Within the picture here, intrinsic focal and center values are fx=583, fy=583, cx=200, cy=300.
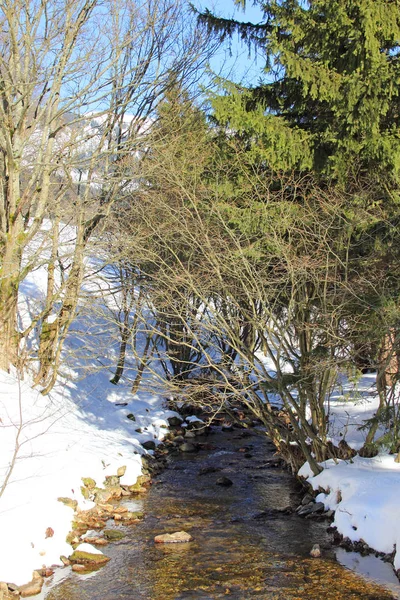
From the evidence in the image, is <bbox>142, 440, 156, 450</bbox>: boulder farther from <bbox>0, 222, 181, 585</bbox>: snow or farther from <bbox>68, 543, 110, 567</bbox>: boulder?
<bbox>68, 543, 110, 567</bbox>: boulder

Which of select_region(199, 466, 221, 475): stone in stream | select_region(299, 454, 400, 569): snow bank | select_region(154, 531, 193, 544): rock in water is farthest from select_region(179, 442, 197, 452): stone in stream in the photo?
select_region(154, 531, 193, 544): rock in water

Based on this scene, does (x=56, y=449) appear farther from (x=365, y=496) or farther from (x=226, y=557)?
(x=365, y=496)

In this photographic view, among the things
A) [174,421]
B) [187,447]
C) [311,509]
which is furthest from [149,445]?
[311,509]

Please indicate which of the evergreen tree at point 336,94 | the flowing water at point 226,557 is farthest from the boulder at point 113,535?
the evergreen tree at point 336,94

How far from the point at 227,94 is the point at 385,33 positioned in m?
3.05

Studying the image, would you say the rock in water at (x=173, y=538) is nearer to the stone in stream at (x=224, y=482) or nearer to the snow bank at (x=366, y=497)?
the snow bank at (x=366, y=497)

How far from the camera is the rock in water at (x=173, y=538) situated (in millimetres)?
8633

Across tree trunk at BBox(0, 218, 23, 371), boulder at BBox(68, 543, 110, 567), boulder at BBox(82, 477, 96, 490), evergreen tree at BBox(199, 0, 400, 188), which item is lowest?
boulder at BBox(68, 543, 110, 567)

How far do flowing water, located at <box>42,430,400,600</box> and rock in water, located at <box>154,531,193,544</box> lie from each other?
12 cm

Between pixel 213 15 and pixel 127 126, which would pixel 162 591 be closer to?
Result: pixel 213 15

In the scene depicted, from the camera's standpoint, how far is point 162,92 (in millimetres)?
18000

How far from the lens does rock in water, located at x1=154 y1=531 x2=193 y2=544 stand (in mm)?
8633

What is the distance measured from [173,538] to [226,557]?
3.22ft

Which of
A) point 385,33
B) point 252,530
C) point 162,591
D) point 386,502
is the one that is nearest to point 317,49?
point 385,33
